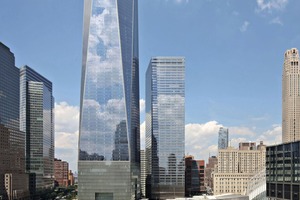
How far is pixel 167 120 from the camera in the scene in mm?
187500

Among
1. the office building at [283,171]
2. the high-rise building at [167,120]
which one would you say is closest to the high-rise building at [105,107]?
the office building at [283,171]

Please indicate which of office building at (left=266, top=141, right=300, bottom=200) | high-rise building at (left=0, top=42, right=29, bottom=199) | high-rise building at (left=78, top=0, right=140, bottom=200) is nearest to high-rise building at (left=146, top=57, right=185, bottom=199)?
high-rise building at (left=78, top=0, right=140, bottom=200)

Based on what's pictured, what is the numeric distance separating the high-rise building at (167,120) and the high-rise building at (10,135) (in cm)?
7315

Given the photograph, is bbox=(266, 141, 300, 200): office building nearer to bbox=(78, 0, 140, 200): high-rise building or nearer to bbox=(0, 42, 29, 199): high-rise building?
bbox=(78, 0, 140, 200): high-rise building

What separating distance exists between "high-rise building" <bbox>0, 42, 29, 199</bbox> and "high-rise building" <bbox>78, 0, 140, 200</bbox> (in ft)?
143

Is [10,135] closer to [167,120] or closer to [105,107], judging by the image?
[105,107]

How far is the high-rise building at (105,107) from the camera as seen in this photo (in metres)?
120

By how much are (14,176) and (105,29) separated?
8213 centimetres

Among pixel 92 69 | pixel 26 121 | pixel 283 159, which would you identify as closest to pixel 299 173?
pixel 283 159

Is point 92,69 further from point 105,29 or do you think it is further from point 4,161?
point 4,161

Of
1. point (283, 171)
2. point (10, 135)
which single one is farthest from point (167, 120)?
point (283, 171)

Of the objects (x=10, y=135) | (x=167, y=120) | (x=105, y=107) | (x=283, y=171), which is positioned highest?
(x=105, y=107)

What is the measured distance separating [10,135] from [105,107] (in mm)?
66032

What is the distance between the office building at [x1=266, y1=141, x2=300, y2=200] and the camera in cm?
7925
